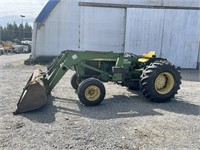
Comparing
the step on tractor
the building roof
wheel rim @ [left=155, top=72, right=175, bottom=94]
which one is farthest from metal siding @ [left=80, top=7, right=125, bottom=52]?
wheel rim @ [left=155, top=72, right=175, bottom=94]

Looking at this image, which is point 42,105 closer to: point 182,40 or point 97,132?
point 97,132

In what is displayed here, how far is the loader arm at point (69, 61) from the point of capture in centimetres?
760

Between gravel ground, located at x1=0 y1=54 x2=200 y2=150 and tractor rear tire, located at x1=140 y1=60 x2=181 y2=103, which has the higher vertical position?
tractor rear tire, located at x1=140 y1=60 x2=181 y2=103

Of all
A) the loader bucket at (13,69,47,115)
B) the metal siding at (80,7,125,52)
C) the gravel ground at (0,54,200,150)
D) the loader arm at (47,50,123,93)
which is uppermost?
the metal siding at (80,7,125,52)

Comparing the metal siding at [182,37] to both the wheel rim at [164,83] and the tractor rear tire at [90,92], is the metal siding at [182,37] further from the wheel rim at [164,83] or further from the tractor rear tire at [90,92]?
the tractor rear tire at [90,92]

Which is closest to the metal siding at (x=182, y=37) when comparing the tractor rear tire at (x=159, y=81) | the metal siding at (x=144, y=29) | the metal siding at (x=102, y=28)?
the metal siding at (x=144, y=29)

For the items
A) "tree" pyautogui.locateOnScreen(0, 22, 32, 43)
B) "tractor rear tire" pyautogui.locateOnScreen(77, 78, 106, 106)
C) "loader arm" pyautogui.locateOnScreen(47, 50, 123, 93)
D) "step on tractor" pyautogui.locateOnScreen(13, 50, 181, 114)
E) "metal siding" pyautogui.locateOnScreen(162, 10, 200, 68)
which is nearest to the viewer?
"tractor rear tire" pyautogui.locateOnScreen(77, 78, 106, 106)

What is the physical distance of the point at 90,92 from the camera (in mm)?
7246

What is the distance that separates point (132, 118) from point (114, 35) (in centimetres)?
1173

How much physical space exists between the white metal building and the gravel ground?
9.16m

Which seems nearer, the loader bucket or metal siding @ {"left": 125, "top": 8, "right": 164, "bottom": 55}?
the loader bucket

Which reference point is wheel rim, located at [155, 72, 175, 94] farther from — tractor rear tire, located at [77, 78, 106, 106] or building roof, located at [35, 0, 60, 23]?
building roof, located at [35, 0, 60, 23]

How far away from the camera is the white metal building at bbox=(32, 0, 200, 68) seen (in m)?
16.9

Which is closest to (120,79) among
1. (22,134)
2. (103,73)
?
(103,73)
